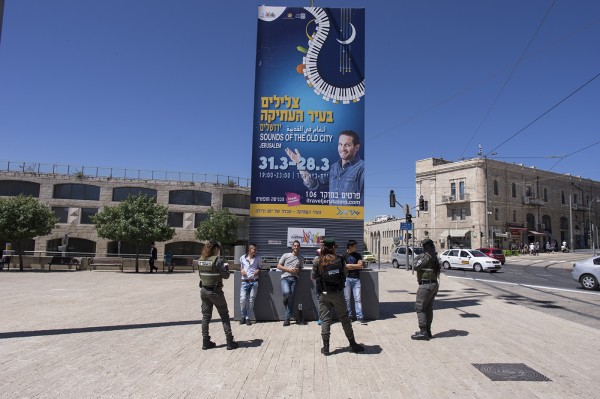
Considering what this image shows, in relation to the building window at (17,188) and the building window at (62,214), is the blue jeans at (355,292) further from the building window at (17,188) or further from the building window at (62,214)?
the building window at (17,188)

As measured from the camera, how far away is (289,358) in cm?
622

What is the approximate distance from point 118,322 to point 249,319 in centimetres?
276

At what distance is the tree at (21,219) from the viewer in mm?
27577

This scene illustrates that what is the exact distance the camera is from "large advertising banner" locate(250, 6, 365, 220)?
400 inches

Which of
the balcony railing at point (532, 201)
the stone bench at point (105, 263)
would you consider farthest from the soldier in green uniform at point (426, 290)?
the balcony railing at point (532, 201)

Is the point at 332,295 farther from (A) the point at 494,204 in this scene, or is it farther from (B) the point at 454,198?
(B) the point at 454,198

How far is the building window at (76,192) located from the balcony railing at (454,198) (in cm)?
4253

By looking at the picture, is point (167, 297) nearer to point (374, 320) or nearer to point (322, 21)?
point (374, 320)

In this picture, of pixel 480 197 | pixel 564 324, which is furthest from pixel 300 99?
pixel 480 197

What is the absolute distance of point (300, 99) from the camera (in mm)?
10398

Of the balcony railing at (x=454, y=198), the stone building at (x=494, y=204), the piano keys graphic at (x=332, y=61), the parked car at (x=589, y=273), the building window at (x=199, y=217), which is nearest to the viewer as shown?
the piano keys graphic at (x=332, y=61)

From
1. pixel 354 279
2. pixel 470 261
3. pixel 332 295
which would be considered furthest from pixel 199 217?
pixel 332 295

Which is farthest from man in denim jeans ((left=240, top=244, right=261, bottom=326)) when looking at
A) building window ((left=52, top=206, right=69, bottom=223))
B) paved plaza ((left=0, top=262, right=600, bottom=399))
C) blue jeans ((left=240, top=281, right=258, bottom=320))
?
building window ((left=52, top=206, right=69, bottom=223))

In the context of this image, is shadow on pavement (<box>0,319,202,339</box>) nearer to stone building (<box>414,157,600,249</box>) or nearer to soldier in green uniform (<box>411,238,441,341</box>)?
soldier in green uniform (<box>411,238,441,341</box>)
